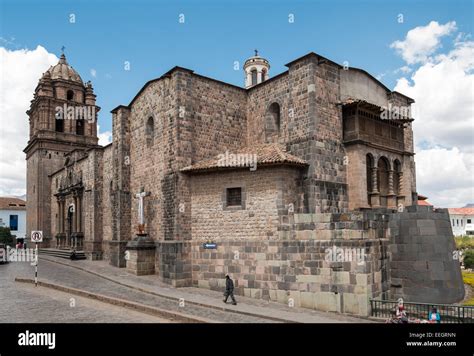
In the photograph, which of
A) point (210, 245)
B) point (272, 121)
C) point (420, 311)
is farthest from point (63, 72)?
point (420, 311)

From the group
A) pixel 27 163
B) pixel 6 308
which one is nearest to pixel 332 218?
pixel 6 308

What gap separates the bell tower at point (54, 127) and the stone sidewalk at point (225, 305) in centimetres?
2463

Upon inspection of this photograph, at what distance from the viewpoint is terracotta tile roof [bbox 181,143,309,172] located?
56.3 ft

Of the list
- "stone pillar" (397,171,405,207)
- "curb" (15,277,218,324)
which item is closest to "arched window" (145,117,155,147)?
"curb" (15,277,218,324)

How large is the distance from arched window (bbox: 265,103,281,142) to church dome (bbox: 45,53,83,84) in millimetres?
29566

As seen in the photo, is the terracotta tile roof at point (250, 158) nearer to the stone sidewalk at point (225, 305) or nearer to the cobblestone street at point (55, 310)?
the stone sidewalk at point (225, 305)

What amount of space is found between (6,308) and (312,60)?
51.9 feet

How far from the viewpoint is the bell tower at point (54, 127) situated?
40625mm

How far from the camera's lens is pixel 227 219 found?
59.3 ft

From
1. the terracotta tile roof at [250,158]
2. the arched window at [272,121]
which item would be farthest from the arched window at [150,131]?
the arched window at [272,121]

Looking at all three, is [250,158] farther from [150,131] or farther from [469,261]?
[469,261]

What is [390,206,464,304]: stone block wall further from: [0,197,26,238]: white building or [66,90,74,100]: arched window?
[0,197,26,238]: white building

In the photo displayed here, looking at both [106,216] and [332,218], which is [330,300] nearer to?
[332,218]

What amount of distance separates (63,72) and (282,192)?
3468cm
